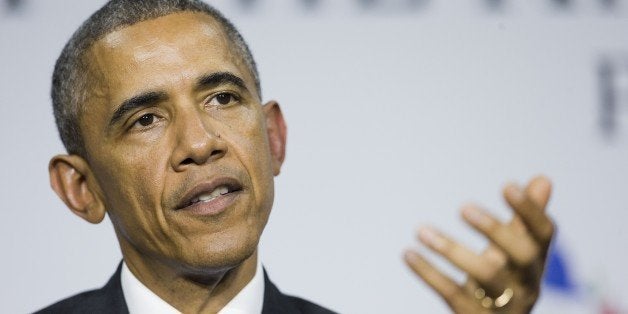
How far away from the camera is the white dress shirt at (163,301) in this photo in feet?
5.98

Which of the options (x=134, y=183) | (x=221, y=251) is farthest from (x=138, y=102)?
(x=221, y=251)

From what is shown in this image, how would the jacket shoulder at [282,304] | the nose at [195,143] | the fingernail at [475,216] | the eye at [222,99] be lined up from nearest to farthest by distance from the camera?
the fingernail at [475,216]
the nose at [195,143]
the eye at [222,99]
the jacket shoulder at [282,304]

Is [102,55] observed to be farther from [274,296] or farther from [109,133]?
[274,296]

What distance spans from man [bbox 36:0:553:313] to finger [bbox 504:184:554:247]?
0.55 metres

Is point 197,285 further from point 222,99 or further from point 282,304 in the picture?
point 222,99

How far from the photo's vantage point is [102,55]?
1.80 m

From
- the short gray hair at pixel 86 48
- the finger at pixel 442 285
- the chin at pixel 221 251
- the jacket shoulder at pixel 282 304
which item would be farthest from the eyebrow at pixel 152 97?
the finger at pixel 442 285

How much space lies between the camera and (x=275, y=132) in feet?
6.54

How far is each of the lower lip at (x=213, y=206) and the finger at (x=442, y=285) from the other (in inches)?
17.8

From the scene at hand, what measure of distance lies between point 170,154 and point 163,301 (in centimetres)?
29

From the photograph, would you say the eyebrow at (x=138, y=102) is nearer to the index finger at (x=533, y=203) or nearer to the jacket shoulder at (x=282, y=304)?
the jacket shoulder at (x=282, y=304)

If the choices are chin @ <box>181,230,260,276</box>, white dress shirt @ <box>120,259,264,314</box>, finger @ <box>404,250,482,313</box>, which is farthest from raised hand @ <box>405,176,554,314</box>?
white dress shirt @ <box>120,259,264,314</box>

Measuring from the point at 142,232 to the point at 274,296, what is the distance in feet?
0.95

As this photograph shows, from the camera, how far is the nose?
165cm
